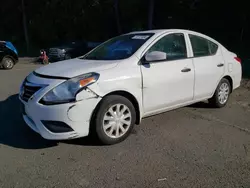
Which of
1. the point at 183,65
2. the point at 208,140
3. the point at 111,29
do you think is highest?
the point at 183,65

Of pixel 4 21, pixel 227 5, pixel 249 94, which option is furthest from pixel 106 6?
pixel 249 94

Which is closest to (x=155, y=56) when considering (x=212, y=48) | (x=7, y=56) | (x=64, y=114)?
(x=64, y=114)

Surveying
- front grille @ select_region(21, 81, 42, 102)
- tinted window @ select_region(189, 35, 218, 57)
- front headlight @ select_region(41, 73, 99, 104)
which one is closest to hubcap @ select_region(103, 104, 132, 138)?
front headlight @ select_region(41, 73, 99, 104)

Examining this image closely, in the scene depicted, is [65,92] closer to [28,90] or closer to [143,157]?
[28,90]

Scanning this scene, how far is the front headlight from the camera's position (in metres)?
3.61

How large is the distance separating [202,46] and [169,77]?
3.88ft

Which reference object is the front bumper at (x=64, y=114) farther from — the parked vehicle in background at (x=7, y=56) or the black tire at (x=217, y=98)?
the parked vehicle in background at (x=7, y=56)

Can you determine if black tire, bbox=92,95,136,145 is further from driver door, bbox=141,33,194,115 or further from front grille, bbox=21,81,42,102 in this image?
front grille, bbox=21,81,42,102

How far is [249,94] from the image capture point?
694 cm

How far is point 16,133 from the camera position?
14.7 ft

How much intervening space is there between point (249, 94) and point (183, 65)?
3082 mm

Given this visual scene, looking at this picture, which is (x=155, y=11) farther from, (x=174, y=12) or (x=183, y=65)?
(x=183, y=65)

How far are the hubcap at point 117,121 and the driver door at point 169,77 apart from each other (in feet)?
1.21

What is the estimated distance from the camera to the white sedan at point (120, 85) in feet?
12.0
